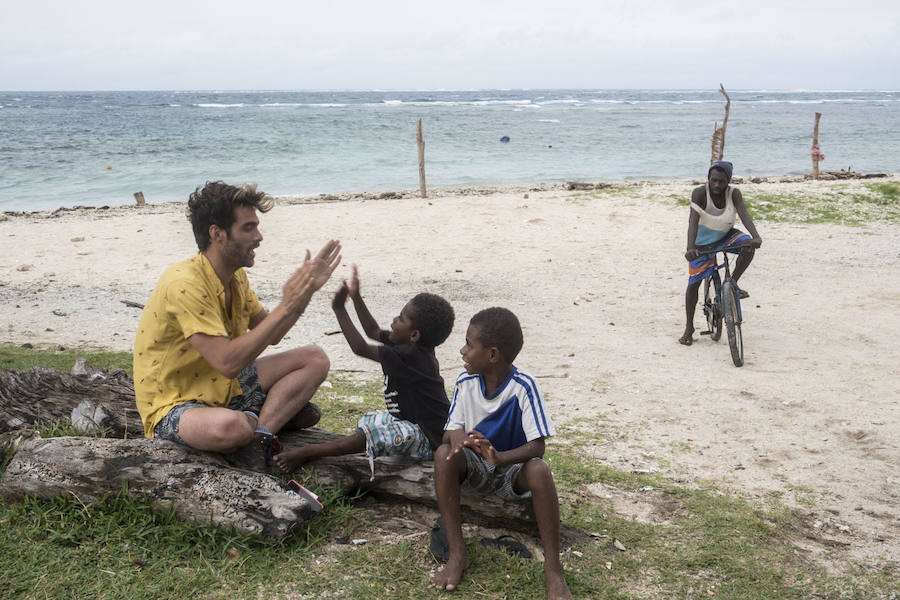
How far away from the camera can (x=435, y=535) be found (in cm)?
343

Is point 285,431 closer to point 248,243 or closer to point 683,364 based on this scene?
point 248,243

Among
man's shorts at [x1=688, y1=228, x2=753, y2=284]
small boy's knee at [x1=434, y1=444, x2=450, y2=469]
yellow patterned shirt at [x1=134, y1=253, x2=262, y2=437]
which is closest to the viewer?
small boy's knee at [x1=434, y1=444, x2=450, y2=469]

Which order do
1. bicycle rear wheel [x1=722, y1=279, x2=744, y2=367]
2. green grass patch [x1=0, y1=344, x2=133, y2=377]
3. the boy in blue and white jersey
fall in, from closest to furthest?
the boy in blue and white jersey → green grass patch [x1=0, y1=344, x2=133, y2=377] → bicycle rear wheel [x1=722, y1=279, x2=744, y2=367]

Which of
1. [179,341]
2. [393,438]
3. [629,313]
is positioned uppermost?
[179,341]

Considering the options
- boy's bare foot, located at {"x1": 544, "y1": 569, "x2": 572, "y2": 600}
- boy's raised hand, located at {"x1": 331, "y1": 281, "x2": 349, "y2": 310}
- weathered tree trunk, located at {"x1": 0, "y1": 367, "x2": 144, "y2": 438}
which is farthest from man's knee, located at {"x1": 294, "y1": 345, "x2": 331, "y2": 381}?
boy's bare foot, located at {"x1": 544, "y1": 569, "x2": 572, "y2": 600}

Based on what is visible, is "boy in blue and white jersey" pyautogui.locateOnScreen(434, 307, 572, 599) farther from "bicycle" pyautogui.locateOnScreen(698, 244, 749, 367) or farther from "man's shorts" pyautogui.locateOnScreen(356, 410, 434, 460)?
"bicycle" pyautogui.locateOnScreen(698, 244, 749, 367)

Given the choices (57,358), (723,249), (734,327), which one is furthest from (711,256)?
(57,358)

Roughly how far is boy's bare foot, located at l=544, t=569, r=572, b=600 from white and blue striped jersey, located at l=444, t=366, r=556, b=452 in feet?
1.81

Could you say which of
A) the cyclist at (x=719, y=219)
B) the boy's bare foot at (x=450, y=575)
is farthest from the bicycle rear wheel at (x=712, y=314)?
the boy's bare foot at (x=450, y=575)

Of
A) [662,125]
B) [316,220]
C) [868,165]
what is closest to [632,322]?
[316,220]

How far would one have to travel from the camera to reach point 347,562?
3.33 m

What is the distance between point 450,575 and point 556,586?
431mm

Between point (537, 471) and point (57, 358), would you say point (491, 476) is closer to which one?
point (537, 471)

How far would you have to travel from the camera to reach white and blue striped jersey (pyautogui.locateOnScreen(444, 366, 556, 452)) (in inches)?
130
